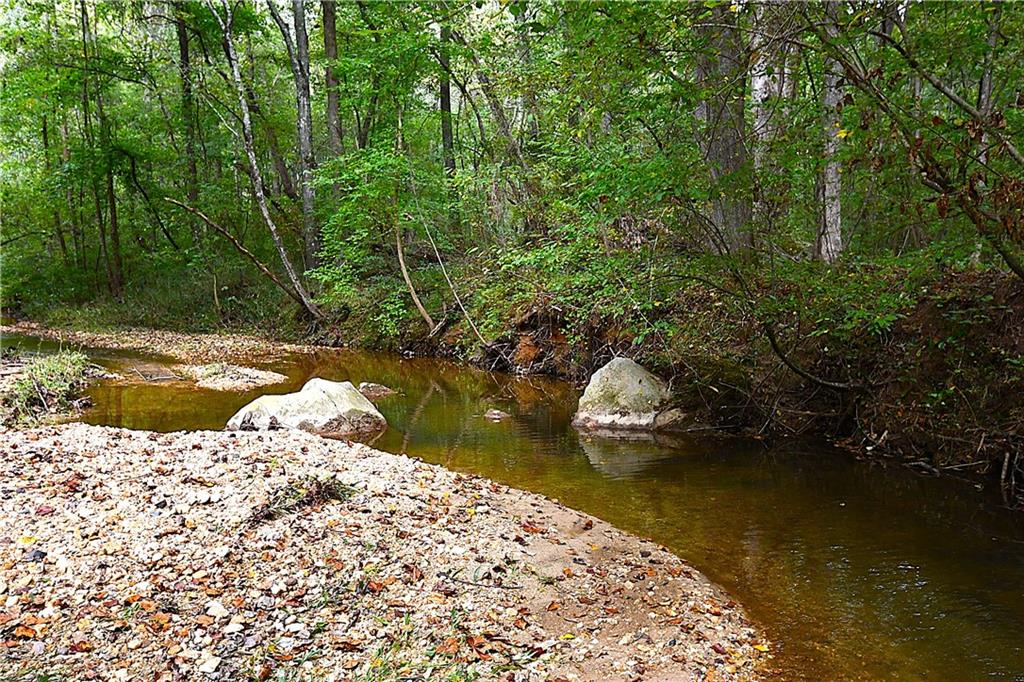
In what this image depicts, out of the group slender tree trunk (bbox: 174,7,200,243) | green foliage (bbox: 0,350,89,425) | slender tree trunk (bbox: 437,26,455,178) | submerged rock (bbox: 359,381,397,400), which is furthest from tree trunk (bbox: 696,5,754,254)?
slender tree trunk (bbox: 174,7,200,243)

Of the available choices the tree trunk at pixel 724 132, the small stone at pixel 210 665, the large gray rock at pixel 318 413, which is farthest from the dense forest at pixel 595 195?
the small stone at pixel 210 665

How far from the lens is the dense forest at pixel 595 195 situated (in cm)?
597

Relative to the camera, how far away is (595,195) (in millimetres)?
7820

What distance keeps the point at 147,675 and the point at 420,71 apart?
19293 mm

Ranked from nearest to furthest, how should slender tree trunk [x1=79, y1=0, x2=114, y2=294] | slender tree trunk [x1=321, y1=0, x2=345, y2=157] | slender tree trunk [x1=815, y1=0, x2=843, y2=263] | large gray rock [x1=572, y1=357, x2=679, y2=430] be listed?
slender tree trunk [x1=815, y1=0, x2=843, y2=263] < large gray rock [x1=572, y1=357, x2=679, y2=430] < slender tree trunk [x1=321, y1=0, x2=345, y2=157] < slender tree trunk [x1=79, y1=0, x2=114, y2=294]

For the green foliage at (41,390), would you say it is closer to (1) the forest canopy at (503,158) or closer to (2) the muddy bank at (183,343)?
(2) the muddy bank at (183,343)

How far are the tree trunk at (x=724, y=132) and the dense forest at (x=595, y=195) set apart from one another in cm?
5

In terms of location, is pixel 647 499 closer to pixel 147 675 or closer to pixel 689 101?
pixel 689 101

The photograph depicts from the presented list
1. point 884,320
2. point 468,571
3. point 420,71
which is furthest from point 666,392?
point 420,71

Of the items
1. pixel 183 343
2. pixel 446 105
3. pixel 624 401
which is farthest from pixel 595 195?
pixel 183 343

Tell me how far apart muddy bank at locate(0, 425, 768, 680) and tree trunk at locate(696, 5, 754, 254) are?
12.8ft

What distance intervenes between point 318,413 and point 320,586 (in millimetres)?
5277

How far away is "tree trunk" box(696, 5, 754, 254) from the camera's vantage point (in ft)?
22.2

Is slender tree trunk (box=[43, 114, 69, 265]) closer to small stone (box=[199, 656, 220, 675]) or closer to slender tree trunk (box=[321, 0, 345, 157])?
slender tree trunk (box=[321, 0, 345, 157])
